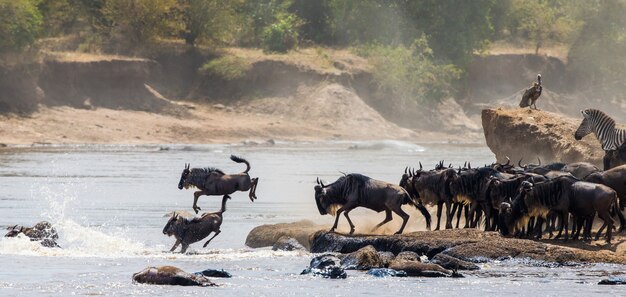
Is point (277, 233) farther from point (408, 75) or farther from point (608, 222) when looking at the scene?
point (408, 75)

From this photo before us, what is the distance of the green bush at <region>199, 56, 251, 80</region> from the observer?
7388 centimetres

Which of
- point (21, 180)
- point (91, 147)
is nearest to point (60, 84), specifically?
point (91, 147)

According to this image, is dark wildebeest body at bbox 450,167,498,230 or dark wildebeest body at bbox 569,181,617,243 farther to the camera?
dark wildebeest body at bbox 450,167,498,230

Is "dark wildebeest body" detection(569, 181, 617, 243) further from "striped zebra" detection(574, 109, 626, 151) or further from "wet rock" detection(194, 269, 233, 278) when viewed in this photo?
"wet rock" detection(194, 269, 233, 278)

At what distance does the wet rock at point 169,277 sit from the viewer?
19984mm

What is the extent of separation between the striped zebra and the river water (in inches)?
145

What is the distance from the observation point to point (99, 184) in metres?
40.8

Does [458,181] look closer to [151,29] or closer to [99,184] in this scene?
[99,184]

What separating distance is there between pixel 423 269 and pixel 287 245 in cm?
405

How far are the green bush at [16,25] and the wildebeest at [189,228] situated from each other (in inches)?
1715

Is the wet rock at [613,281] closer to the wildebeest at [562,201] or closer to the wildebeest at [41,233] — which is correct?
the wildebeest at [562,201]

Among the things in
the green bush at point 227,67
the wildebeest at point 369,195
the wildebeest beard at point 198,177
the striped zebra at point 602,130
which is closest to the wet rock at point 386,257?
the wildebeest at point 369,195

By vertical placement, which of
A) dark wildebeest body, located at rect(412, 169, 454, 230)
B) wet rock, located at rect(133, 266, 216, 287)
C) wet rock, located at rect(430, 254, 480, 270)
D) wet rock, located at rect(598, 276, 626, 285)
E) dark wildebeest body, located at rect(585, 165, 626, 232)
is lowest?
wet rock, located at rect(133, 266, 216, 287)

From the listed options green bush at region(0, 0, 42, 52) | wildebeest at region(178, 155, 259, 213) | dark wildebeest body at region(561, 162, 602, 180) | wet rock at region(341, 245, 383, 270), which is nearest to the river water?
wet rock at region(341, 245, 383, 270)
